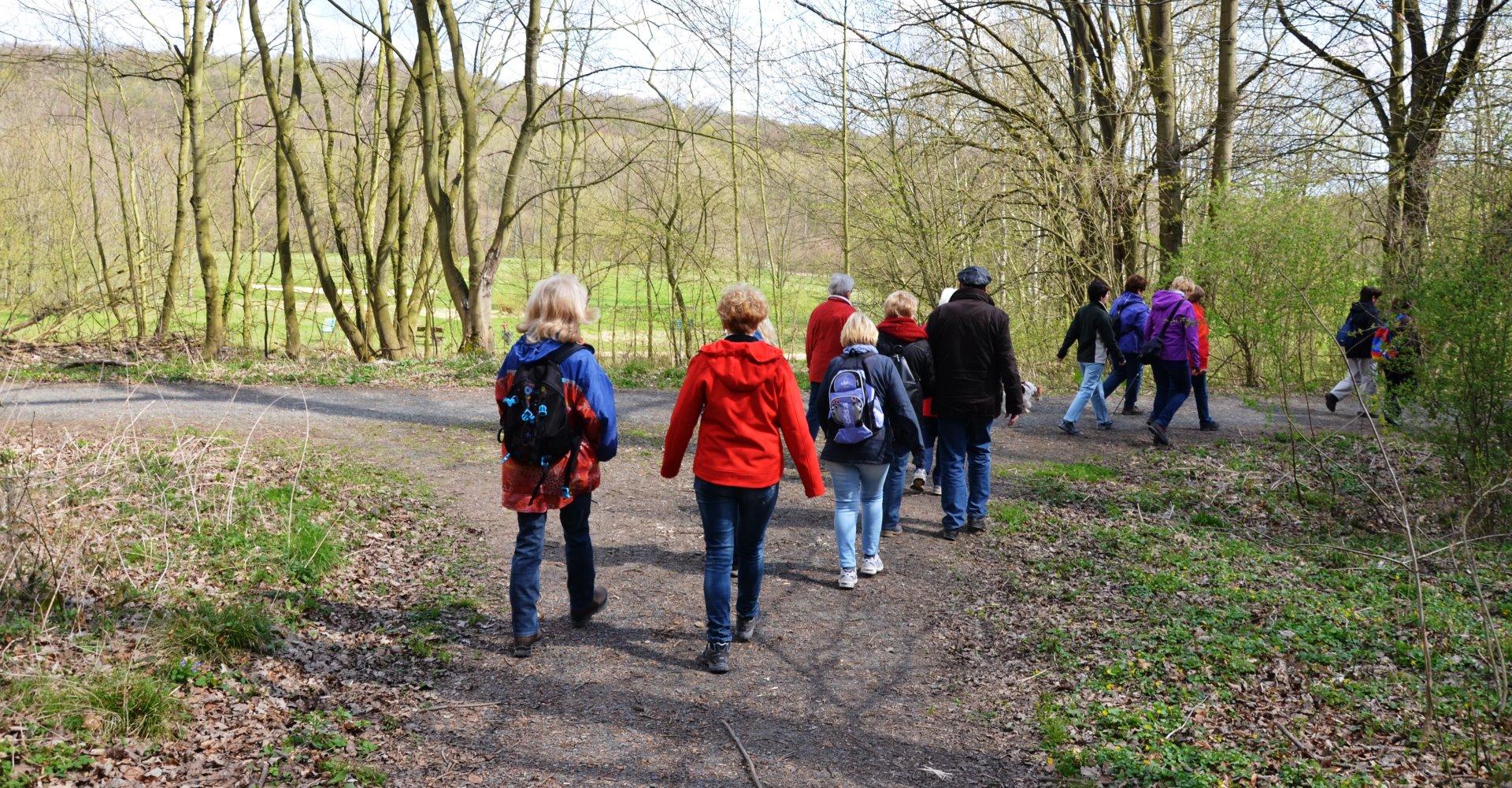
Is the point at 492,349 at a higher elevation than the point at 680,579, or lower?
higher

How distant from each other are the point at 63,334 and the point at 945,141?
51.0 ft

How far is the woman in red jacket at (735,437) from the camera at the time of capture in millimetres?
4949

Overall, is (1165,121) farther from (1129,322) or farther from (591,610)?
(591,610)

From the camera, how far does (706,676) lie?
512 cm

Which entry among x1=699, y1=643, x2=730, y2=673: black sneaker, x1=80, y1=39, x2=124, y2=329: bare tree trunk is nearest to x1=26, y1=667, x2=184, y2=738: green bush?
x1=699, y1=643, x2=730, y2=673: black sneaker

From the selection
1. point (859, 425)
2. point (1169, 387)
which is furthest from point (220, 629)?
point (1169, 387)

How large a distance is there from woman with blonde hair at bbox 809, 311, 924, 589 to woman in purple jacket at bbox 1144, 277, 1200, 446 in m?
5.40

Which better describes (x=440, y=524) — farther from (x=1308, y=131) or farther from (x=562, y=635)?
(x=1308, y=131)

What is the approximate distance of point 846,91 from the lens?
695 inches

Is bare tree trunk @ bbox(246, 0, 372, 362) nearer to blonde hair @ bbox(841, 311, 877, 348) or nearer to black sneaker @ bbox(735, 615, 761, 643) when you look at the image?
blonde hair @ bbox(841, 311, 877, 348)

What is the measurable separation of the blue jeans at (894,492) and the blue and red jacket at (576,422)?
246 centimetres

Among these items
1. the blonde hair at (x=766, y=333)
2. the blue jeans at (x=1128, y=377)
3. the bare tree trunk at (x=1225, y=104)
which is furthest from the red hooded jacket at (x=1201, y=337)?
the blonde hair at (x=766, y=333)

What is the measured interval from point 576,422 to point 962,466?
3786mm

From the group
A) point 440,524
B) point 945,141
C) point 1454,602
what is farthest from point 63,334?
point 1454,602
